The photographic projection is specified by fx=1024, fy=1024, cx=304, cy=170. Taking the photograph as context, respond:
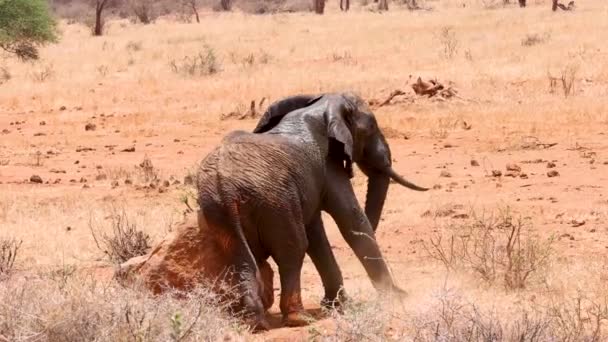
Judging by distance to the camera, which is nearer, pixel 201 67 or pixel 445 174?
pixel 445 174

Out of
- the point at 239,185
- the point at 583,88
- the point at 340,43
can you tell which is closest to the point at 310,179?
the point at 239,185

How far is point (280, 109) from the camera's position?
Answer: 6574mm

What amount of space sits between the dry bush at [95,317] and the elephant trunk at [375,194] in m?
2.02

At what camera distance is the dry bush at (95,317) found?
4.61 m

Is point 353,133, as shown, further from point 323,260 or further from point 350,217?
point 323,260

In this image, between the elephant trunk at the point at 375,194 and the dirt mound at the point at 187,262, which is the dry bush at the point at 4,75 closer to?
the elephant trunk at the point at 375,194

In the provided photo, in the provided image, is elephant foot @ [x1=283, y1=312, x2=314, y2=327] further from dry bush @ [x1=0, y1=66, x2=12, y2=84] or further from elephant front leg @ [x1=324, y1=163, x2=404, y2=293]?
dry bush @ [x1=0, y1=66, x2=12, y2=84]

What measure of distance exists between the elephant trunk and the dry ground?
0.51 metres

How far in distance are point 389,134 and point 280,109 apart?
829 cm

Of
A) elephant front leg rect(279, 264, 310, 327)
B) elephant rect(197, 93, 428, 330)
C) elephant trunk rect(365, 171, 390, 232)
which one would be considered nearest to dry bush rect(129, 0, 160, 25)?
elephant trunk rect(365, 171, 390, 232)

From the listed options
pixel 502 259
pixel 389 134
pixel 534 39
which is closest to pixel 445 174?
pixel 389 134

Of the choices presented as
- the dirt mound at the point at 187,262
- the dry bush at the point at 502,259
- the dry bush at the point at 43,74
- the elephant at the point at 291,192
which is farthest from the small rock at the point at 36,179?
the dry bush at the point at 43,74

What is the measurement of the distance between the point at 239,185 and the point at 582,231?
417 centimetres

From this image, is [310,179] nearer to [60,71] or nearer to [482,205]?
[482,205]
